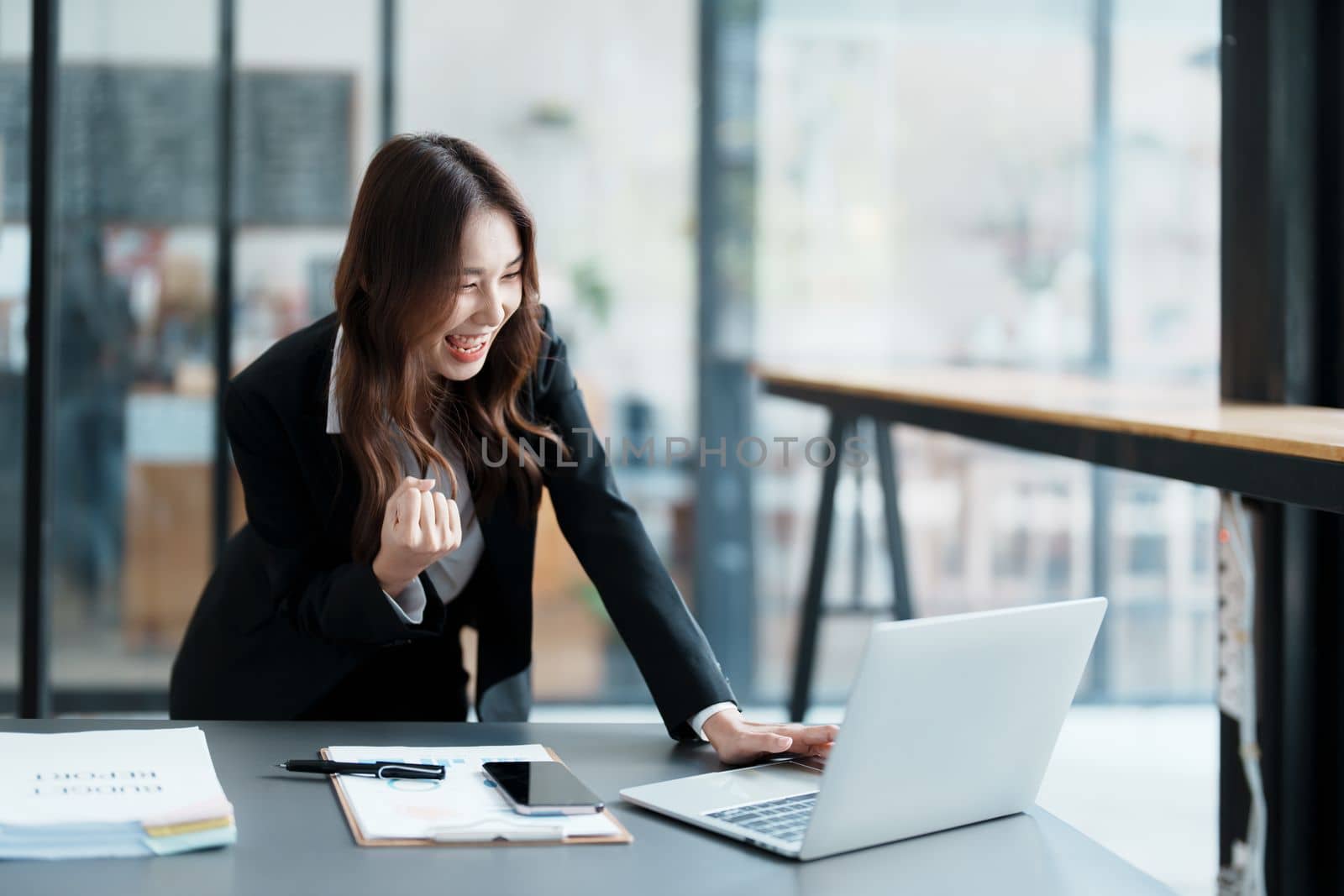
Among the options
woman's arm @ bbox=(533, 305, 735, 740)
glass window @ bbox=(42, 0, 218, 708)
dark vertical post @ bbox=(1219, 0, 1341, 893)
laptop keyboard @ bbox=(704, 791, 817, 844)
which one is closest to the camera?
laptop keyboard @ bbox=(704, 791, 817, 844)

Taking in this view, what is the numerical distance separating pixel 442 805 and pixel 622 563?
48cm

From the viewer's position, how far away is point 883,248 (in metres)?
3.93

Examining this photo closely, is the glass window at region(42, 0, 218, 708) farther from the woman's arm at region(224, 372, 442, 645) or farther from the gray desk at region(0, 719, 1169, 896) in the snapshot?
the gray desk at region(0, 719, 1169, 896)

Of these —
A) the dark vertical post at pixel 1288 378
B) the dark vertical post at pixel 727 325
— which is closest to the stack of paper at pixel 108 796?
the dark vertical post at pixel 1288 378

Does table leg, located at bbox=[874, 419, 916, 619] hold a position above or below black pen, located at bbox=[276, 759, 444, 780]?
above

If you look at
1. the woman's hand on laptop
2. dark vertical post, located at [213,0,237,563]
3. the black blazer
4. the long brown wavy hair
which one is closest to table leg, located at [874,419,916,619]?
the black blazer

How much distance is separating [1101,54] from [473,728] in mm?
3325

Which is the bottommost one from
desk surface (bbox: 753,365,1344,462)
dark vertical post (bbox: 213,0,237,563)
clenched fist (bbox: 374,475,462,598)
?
clenched fist (bbox: 374,475,462,598)

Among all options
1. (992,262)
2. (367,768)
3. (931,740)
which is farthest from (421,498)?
(992,262)

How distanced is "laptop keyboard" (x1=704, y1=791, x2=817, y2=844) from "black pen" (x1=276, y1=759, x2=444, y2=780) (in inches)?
8.6

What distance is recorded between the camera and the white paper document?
3.08ft

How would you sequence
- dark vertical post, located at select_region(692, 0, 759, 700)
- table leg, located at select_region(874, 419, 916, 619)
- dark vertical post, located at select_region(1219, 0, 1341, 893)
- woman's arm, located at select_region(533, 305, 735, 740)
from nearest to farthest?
woman's arm, located at select_region(533, 305, 735, 740), dark vertical post, located at select_region(1219, 0, 1341, 893), table leg, located at select_region(874, 419, 916, 619), dark vertical post, located at select_region(692, 0, 759, 700)

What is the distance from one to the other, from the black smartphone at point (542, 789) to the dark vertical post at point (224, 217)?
2.84 meters

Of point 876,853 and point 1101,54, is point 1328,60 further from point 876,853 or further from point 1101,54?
point 1101,54
